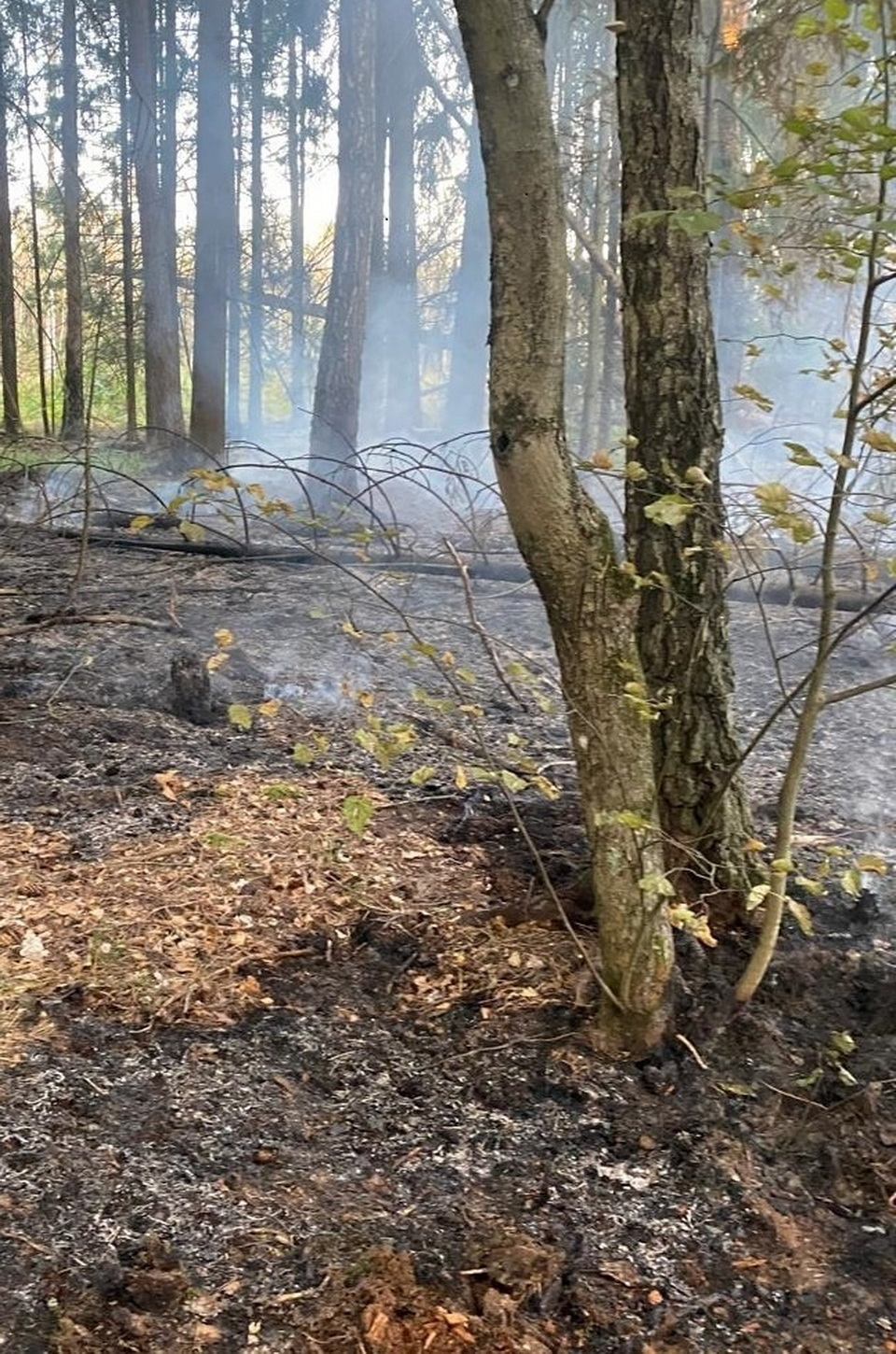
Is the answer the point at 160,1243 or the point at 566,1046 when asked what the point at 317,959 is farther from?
the point at 160,1243

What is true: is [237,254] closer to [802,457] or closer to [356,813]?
[356,813]

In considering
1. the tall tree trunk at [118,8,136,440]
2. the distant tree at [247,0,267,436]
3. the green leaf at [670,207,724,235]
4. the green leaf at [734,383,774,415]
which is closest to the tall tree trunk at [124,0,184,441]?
the tall tree trunk at [118,8,136,440]

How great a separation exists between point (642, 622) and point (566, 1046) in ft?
3.63

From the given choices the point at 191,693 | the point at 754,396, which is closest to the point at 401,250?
the point at 191,693

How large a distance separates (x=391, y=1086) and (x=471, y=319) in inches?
758

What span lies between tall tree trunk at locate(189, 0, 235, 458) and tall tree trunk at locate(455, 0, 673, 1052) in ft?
31.3

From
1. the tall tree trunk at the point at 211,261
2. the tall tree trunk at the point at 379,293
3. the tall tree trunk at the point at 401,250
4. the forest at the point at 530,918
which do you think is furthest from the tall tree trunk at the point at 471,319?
the forest at the point at 530,918

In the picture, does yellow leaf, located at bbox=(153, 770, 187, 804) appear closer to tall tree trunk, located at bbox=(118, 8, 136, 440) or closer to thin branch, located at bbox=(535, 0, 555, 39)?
thin branch, located at bbox=(535, 0, 555, 39)

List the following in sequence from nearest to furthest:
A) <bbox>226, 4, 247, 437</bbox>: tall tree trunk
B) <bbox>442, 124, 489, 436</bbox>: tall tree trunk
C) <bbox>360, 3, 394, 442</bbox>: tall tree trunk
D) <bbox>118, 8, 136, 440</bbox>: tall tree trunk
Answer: <bbox>118, 8, 136, 440</bbox>: tall tree trunk
<bbox>226, 4, 247, 437</bbox>: tall tree trunk
<bbox>360, 3, 394, 442</bbox>: tall tree trunk
<bbox>442, 124, 489, 436</bbox>: tall tree trunk

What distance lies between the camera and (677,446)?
8.51 ft

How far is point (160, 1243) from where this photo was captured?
179 cm

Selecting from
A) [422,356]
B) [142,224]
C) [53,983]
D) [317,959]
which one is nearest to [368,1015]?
[317,959]

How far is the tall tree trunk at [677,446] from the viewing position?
2461mm

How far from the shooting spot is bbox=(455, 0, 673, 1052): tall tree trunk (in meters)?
2.02
